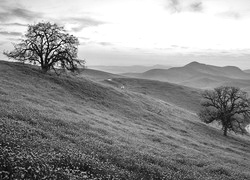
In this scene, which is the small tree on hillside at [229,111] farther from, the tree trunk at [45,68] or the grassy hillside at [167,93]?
the grassy hillside at [167,93]

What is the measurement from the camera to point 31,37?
2066 inches

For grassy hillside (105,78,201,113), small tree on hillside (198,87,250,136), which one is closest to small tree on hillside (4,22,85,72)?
small tree on hillside (198,87,250,136)

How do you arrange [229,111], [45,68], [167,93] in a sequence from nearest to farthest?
[229,111] < [45,68] < [167,93]

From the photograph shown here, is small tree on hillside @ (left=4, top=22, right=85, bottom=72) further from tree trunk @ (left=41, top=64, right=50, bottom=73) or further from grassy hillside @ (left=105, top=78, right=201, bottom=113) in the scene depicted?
grassy hillside @ (left=105, top=78, right=201, bottom=113)

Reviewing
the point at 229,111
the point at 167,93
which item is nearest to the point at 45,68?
the point at 229,111

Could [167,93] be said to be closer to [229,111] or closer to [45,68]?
[229,111]

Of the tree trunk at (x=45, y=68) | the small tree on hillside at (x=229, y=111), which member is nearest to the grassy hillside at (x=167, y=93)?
the small tree on hillside at (x=229, y=111)

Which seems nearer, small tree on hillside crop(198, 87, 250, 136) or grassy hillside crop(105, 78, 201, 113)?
small tree on hillside crop(198, 87, 250, 136)

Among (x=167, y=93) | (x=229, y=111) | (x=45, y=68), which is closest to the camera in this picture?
(x=229, y=111)

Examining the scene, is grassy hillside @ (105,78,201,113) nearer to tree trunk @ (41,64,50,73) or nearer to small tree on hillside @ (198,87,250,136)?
small tree on hillside @ (198,87,250,136)

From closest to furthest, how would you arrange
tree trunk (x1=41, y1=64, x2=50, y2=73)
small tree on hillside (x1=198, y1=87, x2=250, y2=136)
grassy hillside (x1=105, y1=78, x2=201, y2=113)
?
small tree on hillside (x1=198, y1=87, x2=250, y2=136), tree trunk (x1=41, y1=64, x2=50, y2=73), grassy hillside (x1=105, y1=78, x2=201, y2=113)

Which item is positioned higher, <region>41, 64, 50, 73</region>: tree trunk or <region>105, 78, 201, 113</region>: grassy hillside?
<region>41, 64, 50, 73</region>: tree trunk

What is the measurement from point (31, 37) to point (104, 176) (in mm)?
49116

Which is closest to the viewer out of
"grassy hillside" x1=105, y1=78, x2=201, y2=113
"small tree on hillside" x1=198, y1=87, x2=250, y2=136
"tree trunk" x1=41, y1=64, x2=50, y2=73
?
"small tree on hillside" x1=198, y1=87, x2=250, y2=136
